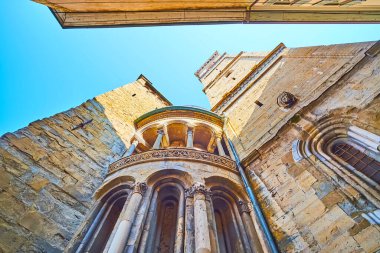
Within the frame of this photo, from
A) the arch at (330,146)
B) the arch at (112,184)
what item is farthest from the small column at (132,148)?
the arch at (330,146)

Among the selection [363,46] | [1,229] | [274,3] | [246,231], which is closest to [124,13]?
[274,3]

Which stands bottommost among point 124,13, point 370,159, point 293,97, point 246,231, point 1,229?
point 1,229

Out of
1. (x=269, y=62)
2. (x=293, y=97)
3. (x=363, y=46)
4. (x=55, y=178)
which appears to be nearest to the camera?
(x=55, y=178)

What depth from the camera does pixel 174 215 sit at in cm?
655

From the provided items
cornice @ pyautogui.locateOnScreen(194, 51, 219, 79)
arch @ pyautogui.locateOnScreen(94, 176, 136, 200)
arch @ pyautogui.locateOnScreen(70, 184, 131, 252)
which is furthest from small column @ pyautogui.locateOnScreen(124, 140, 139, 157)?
cornice @ pyautogui.locateOnScreen(194, 51, 219, 79)

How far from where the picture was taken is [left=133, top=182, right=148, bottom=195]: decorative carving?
241 inches

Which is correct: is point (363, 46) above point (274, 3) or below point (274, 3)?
above

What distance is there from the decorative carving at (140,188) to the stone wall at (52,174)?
1668 millimetres

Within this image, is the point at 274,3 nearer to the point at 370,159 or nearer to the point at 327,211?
the point at 370,159

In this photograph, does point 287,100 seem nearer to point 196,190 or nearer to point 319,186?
point 319,186

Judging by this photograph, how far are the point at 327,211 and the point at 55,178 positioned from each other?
6722mm

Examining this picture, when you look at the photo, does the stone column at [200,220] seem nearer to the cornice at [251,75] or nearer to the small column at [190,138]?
the small column at [190,138]

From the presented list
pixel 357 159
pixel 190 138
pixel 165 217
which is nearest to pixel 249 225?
pixel 165 217

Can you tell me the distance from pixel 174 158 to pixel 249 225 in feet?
9.05
